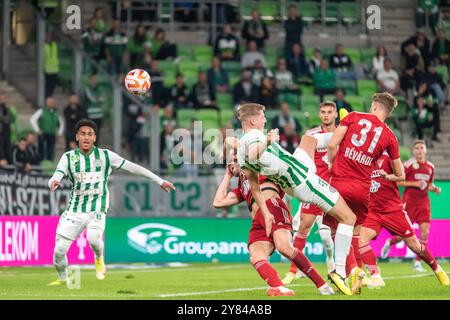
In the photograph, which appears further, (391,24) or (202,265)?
(391,24)

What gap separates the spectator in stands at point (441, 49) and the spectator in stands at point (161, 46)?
637cm

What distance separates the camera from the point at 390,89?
28.5 metres

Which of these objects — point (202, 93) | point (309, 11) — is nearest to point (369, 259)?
point (202, 93)

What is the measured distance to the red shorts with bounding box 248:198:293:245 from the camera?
483 inches

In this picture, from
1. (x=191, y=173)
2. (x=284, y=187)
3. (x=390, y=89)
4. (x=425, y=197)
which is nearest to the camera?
(x=284, y=187)

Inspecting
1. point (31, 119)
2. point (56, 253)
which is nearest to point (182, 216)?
point (31, 119)

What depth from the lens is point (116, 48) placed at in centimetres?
2764

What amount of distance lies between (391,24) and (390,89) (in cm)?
314

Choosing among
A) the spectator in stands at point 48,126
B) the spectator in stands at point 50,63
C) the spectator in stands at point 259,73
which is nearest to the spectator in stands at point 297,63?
the spectator in stands at point 259,73

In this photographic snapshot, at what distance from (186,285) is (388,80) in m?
14.4

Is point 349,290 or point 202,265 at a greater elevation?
point 349,290

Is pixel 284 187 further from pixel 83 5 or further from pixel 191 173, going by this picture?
pixel 83 5

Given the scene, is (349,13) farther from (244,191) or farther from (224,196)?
(224,196)

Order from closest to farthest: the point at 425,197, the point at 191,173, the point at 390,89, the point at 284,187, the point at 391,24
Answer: the point at 284,187, the point at 425,197, the point at 191,173, the point at 390,89, the point at 391,24
